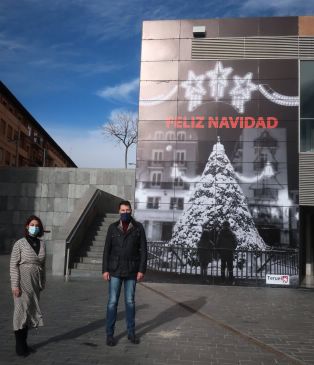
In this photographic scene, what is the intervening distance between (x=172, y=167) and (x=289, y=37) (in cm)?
537

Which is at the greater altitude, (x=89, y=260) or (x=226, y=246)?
(x=226, y=246)

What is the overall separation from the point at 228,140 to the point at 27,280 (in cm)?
977

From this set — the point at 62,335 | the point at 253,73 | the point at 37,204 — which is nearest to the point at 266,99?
the point at 253,73

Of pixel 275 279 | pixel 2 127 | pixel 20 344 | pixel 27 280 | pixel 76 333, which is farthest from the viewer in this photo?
pixel 2 127

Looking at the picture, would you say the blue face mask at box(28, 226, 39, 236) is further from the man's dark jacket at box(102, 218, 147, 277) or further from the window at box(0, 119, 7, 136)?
the window at box(0, 119, 7, 136)

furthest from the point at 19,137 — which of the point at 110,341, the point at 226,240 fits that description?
the point at 110,341

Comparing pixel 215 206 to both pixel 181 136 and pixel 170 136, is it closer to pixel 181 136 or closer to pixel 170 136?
pixel 181 136

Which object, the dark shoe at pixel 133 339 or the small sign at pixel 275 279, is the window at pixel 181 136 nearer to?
the small sign at pixel 275 279

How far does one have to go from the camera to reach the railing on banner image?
13.9m

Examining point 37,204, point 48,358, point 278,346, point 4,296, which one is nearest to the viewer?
point 48,358

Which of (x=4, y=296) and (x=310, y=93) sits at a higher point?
(x=310, y=93)

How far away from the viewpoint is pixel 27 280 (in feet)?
19.2

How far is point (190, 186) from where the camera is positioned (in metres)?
14.5

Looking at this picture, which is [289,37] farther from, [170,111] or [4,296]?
[4,296]
